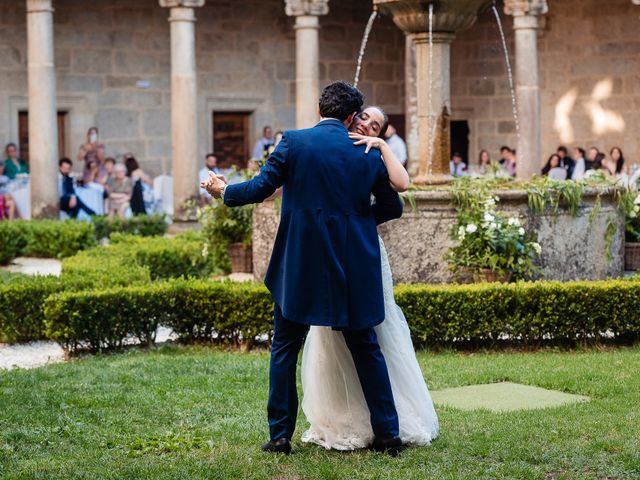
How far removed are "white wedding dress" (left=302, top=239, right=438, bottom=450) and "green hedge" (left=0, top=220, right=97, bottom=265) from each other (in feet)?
31.6

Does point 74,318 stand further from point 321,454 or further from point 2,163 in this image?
point 2,163

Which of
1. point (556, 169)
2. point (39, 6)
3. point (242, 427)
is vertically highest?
point (39, 6)

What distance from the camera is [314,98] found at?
58.7 ft

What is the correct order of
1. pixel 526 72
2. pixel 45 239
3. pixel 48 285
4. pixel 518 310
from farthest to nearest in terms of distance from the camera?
pixel 526 72
pixel 45 239
pixel 48 285
pixel 518 310

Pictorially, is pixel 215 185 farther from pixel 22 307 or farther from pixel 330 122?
pixel 22 307

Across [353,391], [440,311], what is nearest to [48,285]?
[440,311]

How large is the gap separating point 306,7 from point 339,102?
12984mm

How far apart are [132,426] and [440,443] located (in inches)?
58.1

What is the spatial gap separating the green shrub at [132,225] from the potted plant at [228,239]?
3914mm

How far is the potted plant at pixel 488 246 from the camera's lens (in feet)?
29.7

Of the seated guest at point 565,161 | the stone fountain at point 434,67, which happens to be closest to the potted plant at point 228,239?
the stone fountain at point 434,67

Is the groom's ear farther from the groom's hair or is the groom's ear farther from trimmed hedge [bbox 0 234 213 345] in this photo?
trimmed hedge [bbox 0 234 213 345]

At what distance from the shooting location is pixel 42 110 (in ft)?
54.9

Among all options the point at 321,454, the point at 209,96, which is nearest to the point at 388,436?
the point at 321,454
